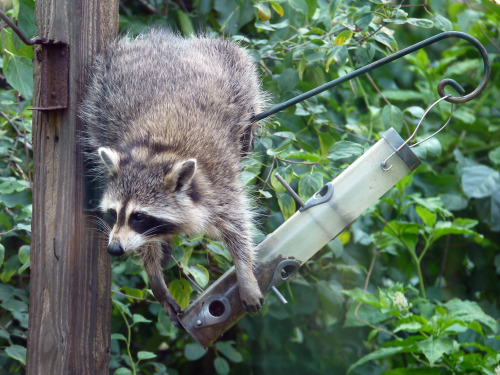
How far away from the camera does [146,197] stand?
254 cm

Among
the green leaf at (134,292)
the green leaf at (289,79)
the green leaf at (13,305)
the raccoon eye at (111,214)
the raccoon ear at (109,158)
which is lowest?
the green leaf at (134,292)

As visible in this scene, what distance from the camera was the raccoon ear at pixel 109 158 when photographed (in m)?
2.48

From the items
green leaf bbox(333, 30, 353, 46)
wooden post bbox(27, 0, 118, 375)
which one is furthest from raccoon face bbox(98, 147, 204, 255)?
green leaf bbox(333, 30, 353, 46)

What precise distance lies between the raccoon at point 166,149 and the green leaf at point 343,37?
0.55 meters

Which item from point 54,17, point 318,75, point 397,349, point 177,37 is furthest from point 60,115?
point 397,349

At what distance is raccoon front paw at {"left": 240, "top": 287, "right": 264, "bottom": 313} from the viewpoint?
259cm

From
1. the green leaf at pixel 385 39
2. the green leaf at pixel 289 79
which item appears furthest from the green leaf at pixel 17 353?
the green leaf at pixel 385 39

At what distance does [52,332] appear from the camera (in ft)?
7.75

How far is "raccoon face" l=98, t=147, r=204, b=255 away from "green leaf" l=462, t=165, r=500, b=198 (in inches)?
112

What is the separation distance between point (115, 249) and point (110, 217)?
221 mm

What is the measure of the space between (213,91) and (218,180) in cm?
40

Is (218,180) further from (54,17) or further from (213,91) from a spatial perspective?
(54,17)

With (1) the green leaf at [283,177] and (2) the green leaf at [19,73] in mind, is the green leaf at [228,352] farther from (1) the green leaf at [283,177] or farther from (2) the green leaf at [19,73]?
(2) the green leaf at [19,73]

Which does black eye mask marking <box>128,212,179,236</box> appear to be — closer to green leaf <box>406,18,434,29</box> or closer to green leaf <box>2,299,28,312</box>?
green leaf <box>2,299,28,312</box>
